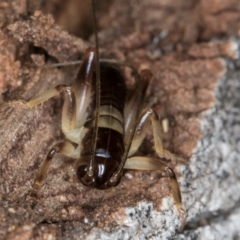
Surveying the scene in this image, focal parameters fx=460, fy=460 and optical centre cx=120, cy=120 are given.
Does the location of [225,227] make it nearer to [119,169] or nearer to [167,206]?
[167,206]

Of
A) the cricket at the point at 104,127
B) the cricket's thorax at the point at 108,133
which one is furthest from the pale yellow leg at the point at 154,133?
the cricket's thorax at the point at 108,133

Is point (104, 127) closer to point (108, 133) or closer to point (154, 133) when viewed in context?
point (108, 133)

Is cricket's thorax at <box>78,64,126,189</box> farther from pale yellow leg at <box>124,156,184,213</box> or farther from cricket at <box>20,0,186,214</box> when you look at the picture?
pale yellow leg at <box>124,156,184,213</box>

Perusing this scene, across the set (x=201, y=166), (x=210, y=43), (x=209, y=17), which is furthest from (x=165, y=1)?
(x=201, y=166)

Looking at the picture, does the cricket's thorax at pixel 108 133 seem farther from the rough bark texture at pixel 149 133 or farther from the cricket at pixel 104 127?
the rough bark texture at pixel 149 133

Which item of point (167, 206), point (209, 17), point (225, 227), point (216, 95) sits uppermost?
point (209, 17)

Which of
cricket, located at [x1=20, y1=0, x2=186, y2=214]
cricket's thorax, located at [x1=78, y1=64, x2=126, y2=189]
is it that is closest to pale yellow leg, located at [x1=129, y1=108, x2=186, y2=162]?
cricket, located at [x1=20, y1=0, x2=186, y2=214]
